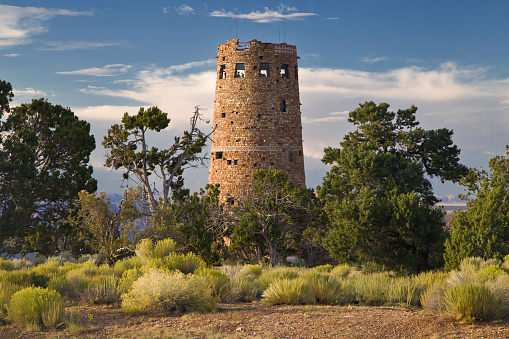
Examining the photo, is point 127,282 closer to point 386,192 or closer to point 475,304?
point 475,304

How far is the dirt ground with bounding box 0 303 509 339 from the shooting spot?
1142cm

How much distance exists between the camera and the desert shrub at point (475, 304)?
11.9 metres

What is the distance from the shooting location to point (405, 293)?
1480cm

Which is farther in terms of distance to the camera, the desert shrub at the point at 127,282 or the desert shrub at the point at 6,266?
the desert shrub at the point at 6,266

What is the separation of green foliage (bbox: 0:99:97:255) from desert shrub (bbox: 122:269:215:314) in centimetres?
2033

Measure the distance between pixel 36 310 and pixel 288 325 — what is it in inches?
230

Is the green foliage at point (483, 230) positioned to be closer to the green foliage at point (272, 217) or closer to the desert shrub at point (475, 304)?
the desert shrub at point (475, 304)

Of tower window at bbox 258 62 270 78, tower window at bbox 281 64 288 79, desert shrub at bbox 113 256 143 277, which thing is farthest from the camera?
tower window at bbox 281 64 288 79

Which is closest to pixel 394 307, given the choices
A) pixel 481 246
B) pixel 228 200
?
pixel 481 246

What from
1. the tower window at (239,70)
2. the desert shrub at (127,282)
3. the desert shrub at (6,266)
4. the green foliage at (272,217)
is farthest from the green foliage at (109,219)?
the tower window at (239,70)

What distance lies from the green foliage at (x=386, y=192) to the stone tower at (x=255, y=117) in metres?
3.29

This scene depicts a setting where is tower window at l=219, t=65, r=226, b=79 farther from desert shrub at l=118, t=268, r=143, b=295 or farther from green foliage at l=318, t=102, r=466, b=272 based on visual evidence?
desert shrub at l=118, t=268, r=143, b=295

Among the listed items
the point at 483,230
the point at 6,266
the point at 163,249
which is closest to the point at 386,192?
the point at 483,230

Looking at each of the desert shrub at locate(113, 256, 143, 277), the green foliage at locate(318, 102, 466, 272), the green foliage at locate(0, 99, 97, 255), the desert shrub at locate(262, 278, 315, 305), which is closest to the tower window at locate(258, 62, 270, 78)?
the green foliage at locate(318, 102, 466, 272)
